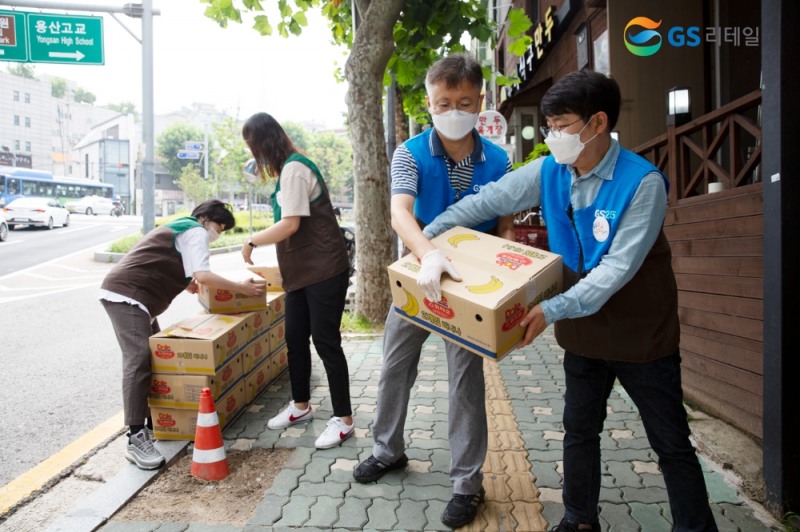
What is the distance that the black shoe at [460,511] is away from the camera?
2471 mm

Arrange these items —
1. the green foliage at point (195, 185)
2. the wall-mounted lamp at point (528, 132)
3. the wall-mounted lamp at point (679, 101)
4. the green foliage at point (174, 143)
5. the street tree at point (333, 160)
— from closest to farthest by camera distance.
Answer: the wall-mounted lamp at point (679, 101) → the wall-mounted lamp at point (528, 132) → the green foliage at point (195, 185) → the green foliage at point (174, 143) → the street tree at point (333, 160)

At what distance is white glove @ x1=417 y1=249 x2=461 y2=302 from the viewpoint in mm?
2029

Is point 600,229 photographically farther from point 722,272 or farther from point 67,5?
point 67,5

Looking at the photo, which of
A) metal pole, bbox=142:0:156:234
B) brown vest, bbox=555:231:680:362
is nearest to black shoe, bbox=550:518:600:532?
brown vest, bbox=555:231:680:362

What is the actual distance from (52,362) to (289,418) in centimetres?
352

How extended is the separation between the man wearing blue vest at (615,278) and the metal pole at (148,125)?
609 centimetres

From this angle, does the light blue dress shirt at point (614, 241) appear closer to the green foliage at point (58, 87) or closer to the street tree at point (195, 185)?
the street tree at point (195, 185)

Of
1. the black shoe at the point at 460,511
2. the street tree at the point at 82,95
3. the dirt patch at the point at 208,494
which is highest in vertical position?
the street tree at the point at 82,95

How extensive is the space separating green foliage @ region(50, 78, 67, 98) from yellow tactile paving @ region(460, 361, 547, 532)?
360ft

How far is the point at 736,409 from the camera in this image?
135 inches

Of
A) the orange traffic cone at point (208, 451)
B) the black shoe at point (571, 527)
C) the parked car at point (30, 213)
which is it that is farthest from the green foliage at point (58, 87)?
the black shoe at point (571, 527)

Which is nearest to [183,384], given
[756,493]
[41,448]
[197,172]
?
[41,448]

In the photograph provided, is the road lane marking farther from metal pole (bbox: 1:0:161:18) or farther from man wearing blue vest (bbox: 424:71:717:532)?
metal pole (bbox: 1:0:161:18)

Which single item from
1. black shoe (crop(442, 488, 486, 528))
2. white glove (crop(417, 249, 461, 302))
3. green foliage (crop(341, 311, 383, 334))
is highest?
white glove (crop(417, 249, 461, 302))
